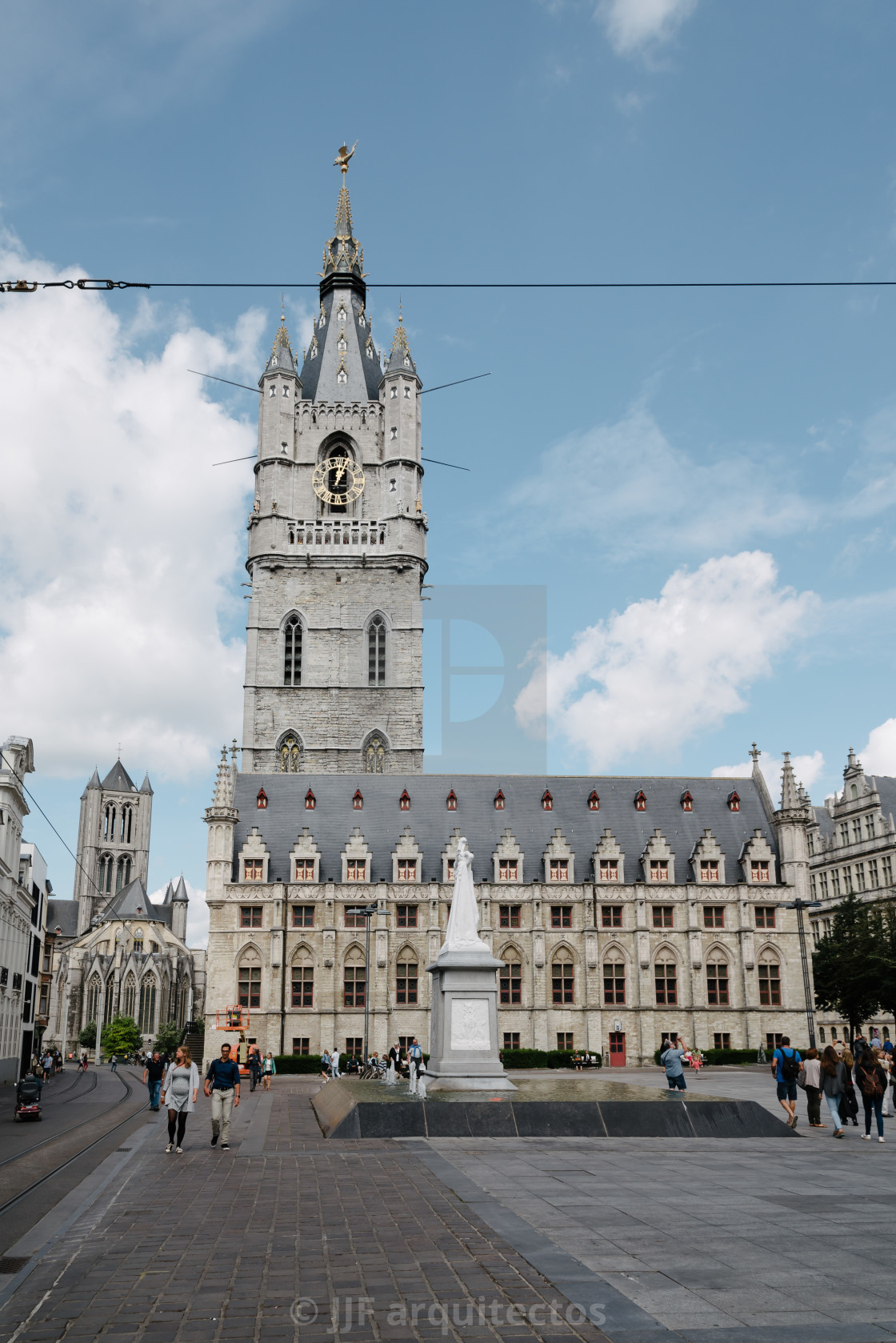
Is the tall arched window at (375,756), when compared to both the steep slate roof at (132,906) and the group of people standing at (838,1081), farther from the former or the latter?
the steep slate roof at (132,906)

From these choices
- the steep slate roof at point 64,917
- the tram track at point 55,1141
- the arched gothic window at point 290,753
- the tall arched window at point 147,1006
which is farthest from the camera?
the steep slate roof at point 64,917

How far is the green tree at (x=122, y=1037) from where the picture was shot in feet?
344

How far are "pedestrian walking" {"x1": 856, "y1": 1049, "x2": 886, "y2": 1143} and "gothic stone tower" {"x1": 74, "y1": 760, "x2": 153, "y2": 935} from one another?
141203mm

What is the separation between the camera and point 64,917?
164 metres

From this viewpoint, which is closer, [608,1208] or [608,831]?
[608,1208]

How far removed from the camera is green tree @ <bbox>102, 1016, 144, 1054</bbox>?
10475 cm

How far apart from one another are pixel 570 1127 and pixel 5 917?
3709 centimetres

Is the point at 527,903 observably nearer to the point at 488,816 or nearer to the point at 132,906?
the point at 488,816

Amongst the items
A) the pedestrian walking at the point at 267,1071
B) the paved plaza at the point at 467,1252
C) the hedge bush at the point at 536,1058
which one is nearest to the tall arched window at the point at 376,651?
the hedge bush at the point at 536,1058

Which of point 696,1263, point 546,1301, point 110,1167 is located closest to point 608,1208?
point 696,1263

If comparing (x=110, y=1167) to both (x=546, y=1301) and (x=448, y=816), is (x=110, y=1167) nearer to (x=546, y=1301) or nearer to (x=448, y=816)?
(x=546, y=1301)

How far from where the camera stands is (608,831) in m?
57.5

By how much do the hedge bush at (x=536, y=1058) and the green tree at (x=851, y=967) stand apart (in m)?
15.3

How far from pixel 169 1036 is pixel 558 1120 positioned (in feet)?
305
